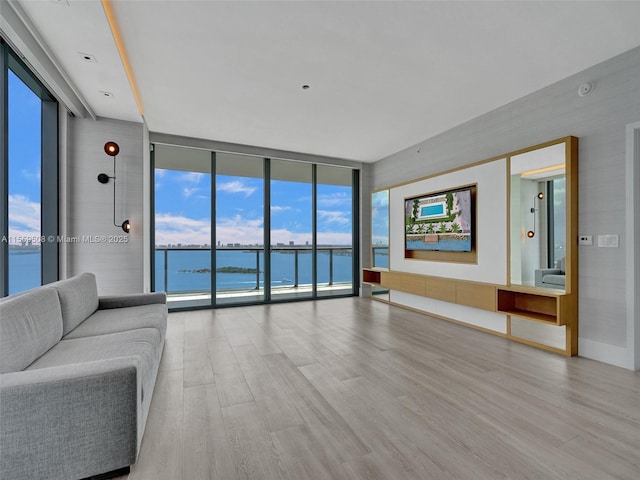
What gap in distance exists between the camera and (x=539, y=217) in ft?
11.8

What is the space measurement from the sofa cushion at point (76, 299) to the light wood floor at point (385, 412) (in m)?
0.86

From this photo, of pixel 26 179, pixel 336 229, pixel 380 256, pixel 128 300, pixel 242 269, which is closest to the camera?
pixel 26 179

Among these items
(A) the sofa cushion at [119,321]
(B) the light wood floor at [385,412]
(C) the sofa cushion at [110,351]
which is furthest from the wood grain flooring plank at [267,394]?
(A) the sofa cushion at [119,321]

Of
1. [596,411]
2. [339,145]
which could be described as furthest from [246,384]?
[339,145]

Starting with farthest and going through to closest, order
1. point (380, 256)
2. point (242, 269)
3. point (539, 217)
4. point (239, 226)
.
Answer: point (380, 256)
point (242, 269)
point (239, 226)
point (539, 217)

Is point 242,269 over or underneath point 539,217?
underneath

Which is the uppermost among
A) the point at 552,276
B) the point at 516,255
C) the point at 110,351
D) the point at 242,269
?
the point at 516,255

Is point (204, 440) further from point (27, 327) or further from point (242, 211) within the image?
point (242, 211)

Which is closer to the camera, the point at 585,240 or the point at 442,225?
the point at 585,240

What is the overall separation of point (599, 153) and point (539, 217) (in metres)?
0.83

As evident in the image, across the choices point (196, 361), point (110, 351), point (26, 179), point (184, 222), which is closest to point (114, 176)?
point (26, 179)

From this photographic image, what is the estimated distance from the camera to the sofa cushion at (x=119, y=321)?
2.56 m

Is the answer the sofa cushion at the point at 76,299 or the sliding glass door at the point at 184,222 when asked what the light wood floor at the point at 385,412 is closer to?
the sofa cushion at the point at 76,299

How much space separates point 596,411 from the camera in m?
2.15
